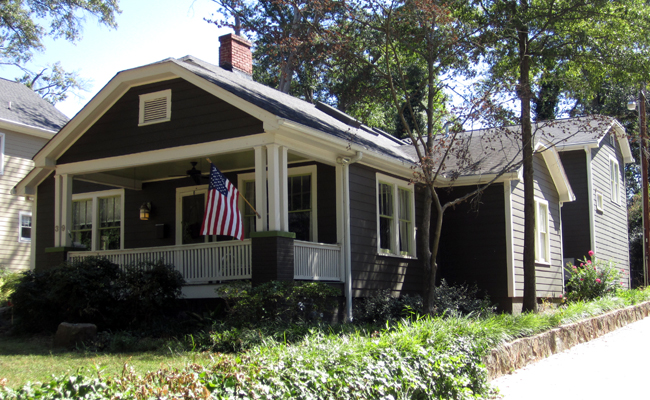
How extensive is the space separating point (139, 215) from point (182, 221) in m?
1.23

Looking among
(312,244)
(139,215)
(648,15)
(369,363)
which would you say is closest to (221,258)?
(312,244)

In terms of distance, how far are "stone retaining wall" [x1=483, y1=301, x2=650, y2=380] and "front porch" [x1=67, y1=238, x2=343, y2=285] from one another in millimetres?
3807

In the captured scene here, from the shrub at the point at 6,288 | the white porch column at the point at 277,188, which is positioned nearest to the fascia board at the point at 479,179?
the white porch column at the point at 277,188

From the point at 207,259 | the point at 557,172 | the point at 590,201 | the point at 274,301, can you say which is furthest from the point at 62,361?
the point at 590,201

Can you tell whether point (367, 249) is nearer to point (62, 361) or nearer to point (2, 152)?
point (62, 361)

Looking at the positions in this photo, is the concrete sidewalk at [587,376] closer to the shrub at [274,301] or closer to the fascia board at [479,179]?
the shrub at [274,301]

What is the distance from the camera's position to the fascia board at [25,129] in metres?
20.6

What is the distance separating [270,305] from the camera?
9.45 metres

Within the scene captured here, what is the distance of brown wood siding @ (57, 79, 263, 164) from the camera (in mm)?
11031

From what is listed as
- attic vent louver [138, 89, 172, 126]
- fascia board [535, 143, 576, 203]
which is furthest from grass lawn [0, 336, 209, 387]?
fascia board [535, 143, 576, 203]

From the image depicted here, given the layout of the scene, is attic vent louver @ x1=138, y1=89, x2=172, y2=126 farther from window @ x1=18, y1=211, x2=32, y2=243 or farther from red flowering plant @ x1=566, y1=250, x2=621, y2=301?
window @ x1=18, y1=211, x2=32, y2=243

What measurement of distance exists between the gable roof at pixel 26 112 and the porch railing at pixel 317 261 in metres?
14.1

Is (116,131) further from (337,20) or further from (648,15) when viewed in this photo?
(648,15)

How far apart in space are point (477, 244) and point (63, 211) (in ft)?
30.7
